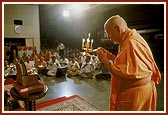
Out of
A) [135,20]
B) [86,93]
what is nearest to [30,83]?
[135,20]

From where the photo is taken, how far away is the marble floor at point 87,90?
7.26 feet

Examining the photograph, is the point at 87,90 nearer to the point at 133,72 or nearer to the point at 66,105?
the point at 66,105

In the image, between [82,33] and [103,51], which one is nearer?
[103,51]

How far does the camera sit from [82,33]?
1896 mm

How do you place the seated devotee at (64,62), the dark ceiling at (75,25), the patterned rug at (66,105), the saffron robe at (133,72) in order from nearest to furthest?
the saffron robe at (133,72) → the dark ceiling at (75,25) → the patterned rug at (66,105) → the seated devotee at (64,62)

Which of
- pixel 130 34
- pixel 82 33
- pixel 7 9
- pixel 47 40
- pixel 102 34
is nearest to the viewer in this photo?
pixel 130 34

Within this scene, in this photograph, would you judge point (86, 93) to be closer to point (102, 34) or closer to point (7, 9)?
point (102, 34)

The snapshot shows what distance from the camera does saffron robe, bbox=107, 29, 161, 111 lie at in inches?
34.6

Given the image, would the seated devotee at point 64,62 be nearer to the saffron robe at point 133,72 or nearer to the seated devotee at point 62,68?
the seated devotee at point 62,68

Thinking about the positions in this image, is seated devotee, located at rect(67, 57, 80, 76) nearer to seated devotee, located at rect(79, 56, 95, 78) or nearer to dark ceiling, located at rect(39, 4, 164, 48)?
seated devotee, located at rect(79, 56, 95, 78)

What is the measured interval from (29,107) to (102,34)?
933 mm

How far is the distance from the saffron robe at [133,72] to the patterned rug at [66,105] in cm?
99

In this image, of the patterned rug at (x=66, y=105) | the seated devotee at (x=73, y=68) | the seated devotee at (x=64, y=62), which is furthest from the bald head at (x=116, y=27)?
the seated devotee at (x=73, y=68)

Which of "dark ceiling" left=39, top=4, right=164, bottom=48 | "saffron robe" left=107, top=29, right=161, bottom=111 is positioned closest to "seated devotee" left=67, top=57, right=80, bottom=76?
"dark ceiling" left=39, top=4, right=164, bottom=48
